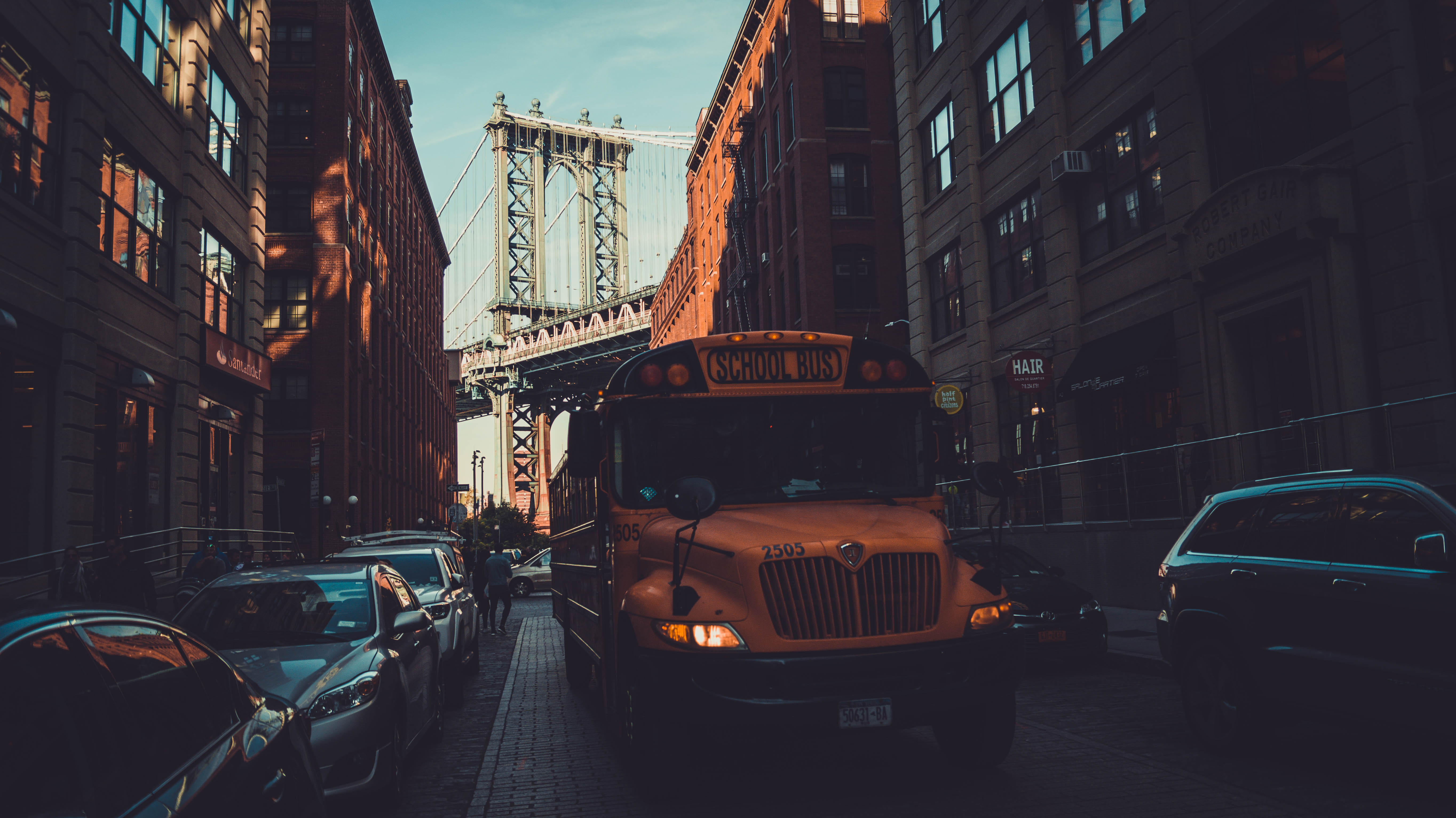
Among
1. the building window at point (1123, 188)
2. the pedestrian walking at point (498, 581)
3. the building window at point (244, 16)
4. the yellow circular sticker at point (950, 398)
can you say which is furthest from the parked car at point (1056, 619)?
the building window at point (244, 16)

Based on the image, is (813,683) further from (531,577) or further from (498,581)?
(531,577)

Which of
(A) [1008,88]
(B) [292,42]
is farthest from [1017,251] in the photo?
(B) [292,42]

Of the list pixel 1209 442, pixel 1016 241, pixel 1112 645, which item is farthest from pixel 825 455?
pixel 1016 241

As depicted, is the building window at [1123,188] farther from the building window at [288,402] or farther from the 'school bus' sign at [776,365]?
the building window at [288,402]

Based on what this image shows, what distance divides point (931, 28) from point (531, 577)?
19.8 meters

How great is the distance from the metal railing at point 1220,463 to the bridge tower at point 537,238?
7885cm

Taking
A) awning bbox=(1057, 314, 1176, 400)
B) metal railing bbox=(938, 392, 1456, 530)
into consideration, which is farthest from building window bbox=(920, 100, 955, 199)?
metal railing bbox=(938, 392, 1456, 530)

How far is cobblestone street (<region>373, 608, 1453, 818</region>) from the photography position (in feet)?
20.5

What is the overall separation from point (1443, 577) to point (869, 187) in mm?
35449

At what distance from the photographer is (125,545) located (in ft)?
60.4

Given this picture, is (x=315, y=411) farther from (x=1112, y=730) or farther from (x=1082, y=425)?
(x=1112, y=730)

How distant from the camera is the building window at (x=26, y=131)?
14.8 meters

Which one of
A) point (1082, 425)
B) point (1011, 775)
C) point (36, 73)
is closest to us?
point (1011, 775)

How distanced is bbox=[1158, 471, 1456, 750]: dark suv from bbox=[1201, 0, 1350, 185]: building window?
9.91 meters
